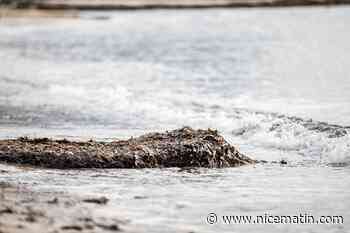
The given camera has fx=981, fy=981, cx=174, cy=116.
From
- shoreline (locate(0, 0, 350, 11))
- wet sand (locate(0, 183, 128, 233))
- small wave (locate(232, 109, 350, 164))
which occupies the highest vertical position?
shoreline (locate(0, 0, 350, 11))

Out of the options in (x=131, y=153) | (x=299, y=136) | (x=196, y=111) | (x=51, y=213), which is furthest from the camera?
(x=196, y=111)

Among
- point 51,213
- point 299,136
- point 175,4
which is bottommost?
point 51,213

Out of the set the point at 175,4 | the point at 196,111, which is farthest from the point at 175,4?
the point at 196,111

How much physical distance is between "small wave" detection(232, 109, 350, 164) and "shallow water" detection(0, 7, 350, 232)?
0.02 metres

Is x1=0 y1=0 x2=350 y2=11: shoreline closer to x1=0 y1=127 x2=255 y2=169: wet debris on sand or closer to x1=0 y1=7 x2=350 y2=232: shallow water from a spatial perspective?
x1=0 y1=7 x2=350 y2=232: shallow water

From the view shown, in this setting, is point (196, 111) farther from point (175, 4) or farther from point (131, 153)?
point (175, 4)

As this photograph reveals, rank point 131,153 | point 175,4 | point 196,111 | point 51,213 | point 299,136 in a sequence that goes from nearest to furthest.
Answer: point 51,213 < point 131,153 < point 299,136 < point 196,111 < point 175,4

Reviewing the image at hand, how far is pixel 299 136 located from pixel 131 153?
3.45m

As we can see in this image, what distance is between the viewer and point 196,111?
58.4 feet

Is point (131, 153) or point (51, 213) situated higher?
point (131, 153)

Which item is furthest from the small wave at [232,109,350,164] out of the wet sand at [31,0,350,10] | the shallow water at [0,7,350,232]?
the wet sand at [31,0,350,10]

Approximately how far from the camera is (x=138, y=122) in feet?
51.6

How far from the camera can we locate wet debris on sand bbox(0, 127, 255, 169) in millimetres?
10422

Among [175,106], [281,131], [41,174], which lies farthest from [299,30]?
[41,174]
